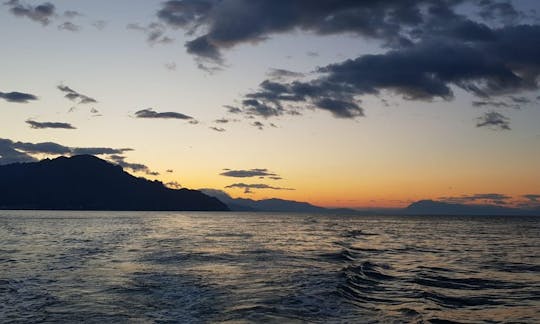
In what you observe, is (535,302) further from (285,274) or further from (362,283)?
(285,274)

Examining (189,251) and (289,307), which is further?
(189,251)

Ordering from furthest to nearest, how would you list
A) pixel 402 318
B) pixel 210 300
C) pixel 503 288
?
pixel 503 288
pixel 210 300
pixel 402 318

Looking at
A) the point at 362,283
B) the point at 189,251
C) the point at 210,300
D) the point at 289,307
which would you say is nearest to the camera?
the point at 289,307

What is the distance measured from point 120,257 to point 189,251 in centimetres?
958

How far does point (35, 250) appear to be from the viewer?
51125 mm

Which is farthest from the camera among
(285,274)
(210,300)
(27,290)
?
(285,274)

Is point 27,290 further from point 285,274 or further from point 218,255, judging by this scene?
point 218,255

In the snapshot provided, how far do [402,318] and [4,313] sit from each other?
60.1ft

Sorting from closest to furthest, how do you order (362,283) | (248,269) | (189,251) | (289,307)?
(289,307) → (362,283) → (248,269) → (189,251)

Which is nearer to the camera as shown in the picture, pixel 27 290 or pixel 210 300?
pixel 210 300

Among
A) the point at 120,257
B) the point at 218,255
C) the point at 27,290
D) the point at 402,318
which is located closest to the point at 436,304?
the point at 402,318

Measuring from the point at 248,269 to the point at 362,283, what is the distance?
9.88 m

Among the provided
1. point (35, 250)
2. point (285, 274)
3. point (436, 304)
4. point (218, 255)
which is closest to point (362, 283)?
point (285, 274)

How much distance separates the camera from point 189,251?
53031mm
